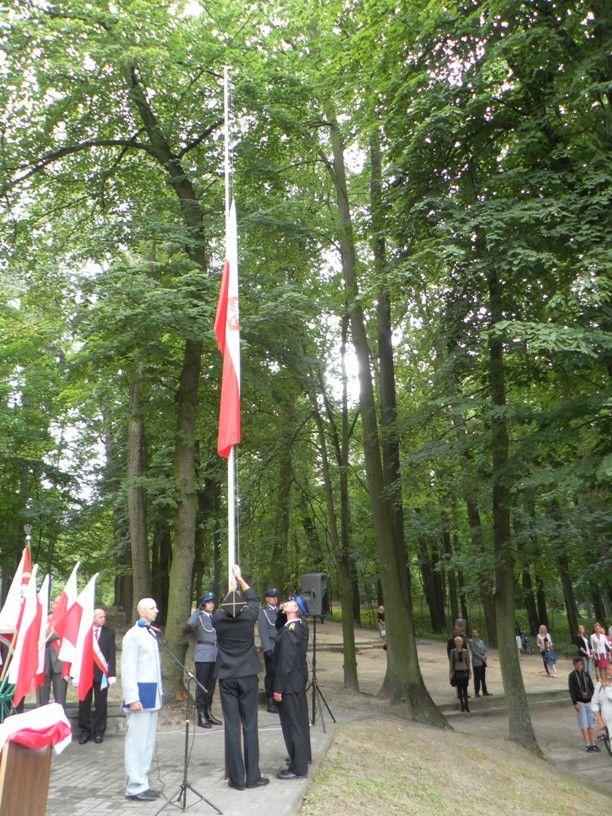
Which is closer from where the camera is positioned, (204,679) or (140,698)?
(140,698)

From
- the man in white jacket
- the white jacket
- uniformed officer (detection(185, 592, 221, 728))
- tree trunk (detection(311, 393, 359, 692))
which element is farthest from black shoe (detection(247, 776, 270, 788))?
tree trunk (detection(311, 393, 359, 692))

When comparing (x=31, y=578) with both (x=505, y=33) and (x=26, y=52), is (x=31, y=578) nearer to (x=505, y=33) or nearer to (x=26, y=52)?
(x=26, y=52)

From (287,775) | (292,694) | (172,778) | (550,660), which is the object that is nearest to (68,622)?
(172,778)

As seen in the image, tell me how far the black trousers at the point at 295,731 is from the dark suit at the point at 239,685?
411 mm

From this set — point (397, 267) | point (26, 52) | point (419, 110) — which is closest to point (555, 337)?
point (397, 267)

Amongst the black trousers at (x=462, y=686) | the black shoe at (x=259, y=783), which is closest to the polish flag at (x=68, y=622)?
the black shoe at (x=259, y=783)

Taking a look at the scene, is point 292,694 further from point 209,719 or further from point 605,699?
point 605,699

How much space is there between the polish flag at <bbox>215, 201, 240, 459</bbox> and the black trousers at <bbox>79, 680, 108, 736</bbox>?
13.2 feet

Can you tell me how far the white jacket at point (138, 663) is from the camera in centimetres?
619

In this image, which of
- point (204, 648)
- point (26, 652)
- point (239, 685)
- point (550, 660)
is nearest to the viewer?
point (26, 652)

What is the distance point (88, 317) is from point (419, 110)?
5.82 m

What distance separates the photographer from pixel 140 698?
6297mm

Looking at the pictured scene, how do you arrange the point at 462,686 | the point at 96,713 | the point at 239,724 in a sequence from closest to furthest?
the point at 239,724 < the point at 96,713 < the point at 462,686

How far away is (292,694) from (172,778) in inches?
58.0
